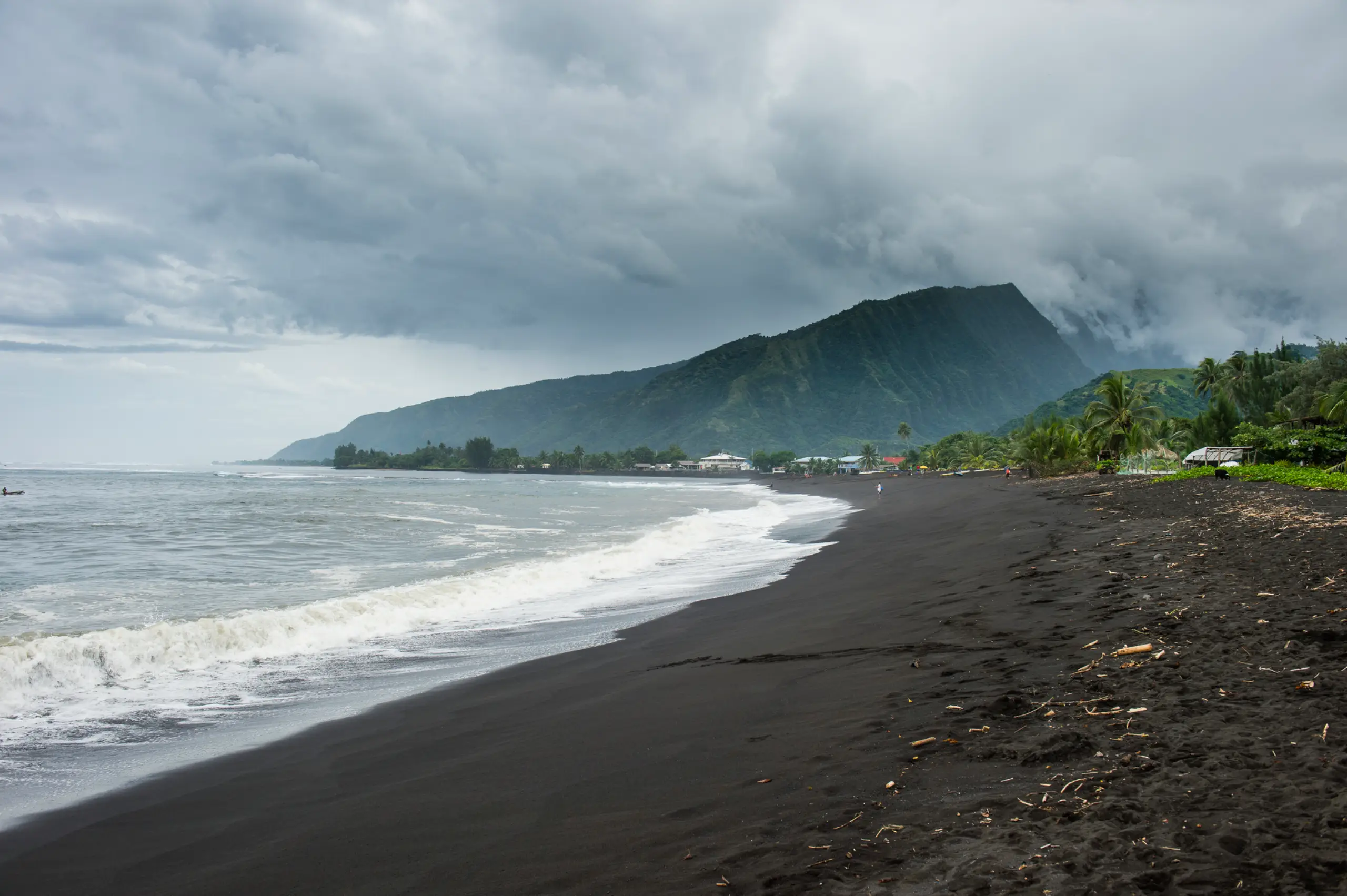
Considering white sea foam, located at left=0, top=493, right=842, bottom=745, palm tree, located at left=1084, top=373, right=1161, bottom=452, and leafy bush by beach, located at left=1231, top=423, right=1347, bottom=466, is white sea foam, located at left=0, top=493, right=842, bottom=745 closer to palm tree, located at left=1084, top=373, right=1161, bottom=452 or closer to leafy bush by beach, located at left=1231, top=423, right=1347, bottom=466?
leafy bush by beach, located at left=1231, top=423, right=1347, bottom=466

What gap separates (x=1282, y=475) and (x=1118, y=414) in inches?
1479

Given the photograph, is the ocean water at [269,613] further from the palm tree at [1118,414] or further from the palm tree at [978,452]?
the palm tree at [978,452]

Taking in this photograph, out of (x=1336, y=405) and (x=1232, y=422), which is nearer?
(x=1336, y=405)

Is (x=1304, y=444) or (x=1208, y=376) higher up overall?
(x=1208, y=376)

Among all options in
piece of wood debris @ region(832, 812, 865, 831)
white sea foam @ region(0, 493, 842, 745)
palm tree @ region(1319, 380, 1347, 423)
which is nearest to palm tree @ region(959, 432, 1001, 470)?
palm tree @ region(1319, 380, 1347, 423)

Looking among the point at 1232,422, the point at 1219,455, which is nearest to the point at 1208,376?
the point at 1232,422

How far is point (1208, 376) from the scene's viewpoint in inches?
3342

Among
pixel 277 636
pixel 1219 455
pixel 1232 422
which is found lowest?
pixel 277 636

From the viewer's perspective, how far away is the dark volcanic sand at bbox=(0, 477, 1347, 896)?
11.5 ft

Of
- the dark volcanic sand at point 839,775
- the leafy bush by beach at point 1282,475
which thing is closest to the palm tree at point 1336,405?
the leafy bush by beach at point 1282,475

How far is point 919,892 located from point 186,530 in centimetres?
3444

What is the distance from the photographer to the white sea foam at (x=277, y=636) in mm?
9039

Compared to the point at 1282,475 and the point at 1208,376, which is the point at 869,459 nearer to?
the point at 1208,376

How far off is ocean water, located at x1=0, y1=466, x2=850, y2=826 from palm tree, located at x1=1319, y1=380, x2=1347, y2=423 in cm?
2554
